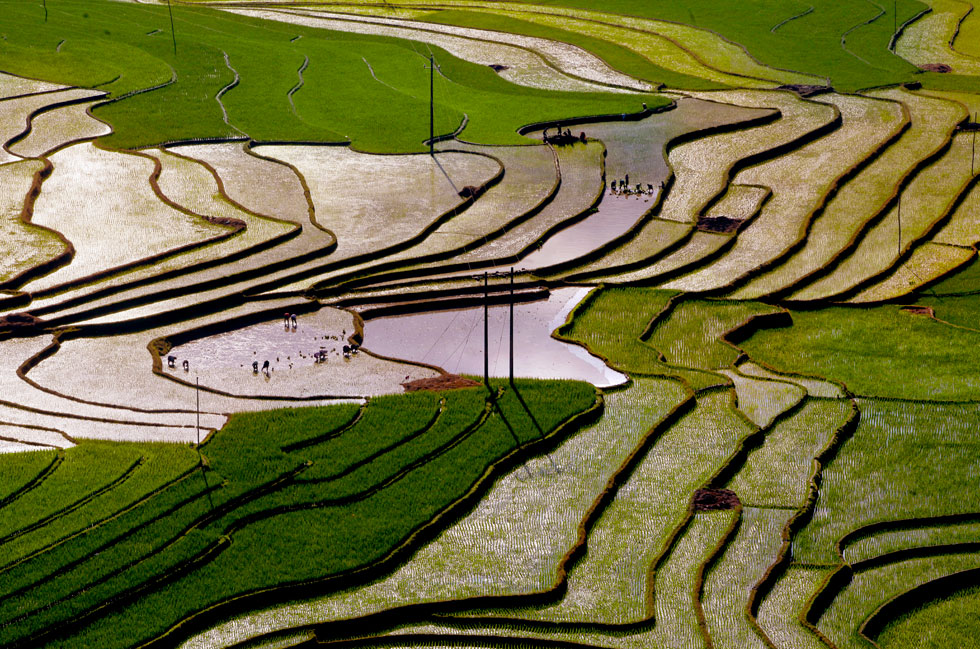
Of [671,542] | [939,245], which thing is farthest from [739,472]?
[939,245]

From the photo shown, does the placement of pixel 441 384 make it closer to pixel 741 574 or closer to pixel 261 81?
pixel 741 574

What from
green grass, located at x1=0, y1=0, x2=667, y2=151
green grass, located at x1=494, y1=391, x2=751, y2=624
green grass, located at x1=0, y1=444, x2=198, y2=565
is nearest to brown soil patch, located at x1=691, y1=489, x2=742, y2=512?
green grass, located at x1=494, y1=391, x2=751, y2=624

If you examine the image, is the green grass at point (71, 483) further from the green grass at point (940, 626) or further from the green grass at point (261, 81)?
the green grass at point (261, 81)

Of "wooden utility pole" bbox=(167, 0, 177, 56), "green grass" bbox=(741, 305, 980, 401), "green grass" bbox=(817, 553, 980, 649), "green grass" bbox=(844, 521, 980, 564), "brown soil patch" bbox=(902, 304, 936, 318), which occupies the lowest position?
"green grass" bbox=(817, 553, 980, 649)

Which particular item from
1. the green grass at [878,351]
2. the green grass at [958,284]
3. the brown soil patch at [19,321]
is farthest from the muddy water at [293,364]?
the green grass at [958,284]

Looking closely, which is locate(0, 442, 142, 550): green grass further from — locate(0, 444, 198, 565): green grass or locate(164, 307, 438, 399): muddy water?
locate(164, 307, 438, 399): muddy water
